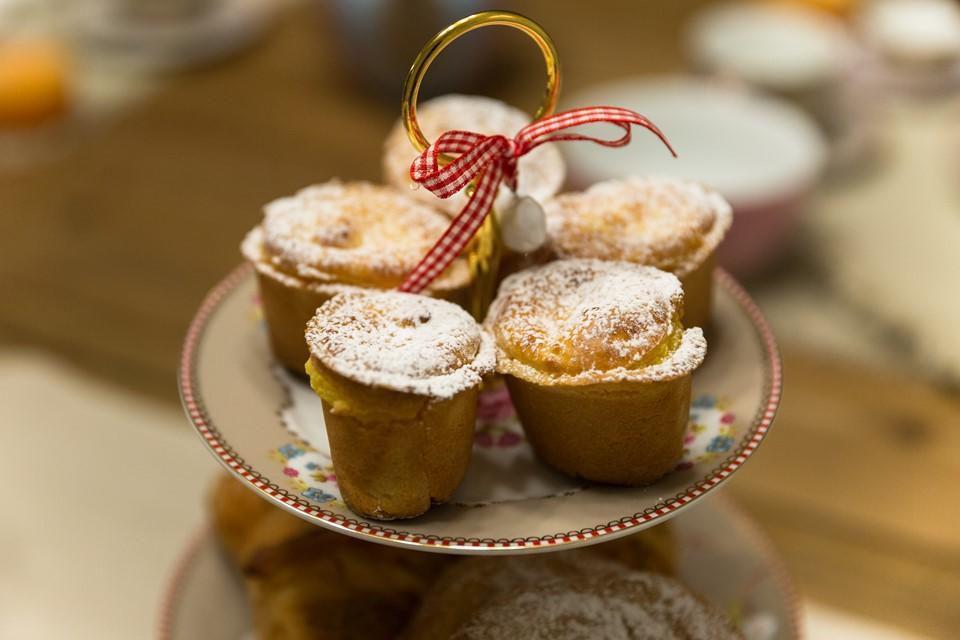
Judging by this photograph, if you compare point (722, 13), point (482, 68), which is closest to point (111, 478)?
point (482, 68)

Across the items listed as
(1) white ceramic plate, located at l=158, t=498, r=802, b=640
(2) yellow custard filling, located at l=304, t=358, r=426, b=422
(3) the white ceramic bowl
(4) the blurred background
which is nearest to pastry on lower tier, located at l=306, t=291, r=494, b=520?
(2) yellow custard filling, located at l=304, t=358, r=426, b=422

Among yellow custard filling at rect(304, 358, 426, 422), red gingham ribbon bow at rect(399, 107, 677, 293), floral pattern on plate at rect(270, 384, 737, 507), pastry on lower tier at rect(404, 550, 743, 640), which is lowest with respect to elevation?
pastry on lower tier at rect(404, 550, 743, 640)

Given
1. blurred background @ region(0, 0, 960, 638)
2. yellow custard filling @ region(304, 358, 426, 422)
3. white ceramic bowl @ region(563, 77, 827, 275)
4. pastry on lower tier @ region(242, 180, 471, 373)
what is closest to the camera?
yellow custard filling @ region(304, 358, 426, 422)

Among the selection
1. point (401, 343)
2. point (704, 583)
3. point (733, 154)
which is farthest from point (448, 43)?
point (733, 154)

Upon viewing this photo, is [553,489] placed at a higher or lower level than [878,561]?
higher

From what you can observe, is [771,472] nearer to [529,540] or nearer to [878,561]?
[878,561]

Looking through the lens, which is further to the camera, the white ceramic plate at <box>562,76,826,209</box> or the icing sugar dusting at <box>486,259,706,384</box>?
the white ceramic plate at <box>562,76,826,209</box>

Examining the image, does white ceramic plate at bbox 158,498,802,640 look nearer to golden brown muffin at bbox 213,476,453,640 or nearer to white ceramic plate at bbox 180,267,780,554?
golden brown muffin at bbox 213,476,453,640
